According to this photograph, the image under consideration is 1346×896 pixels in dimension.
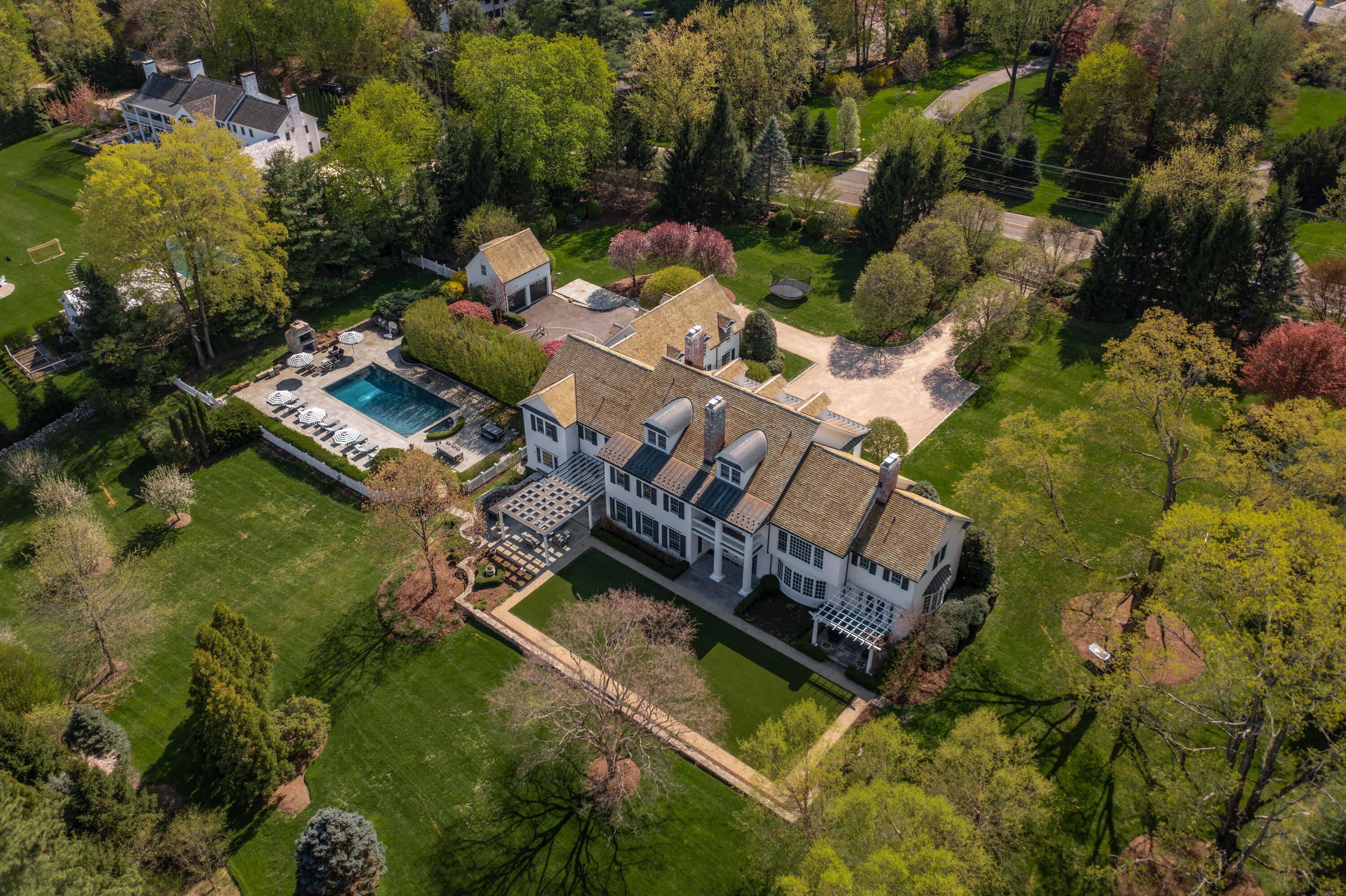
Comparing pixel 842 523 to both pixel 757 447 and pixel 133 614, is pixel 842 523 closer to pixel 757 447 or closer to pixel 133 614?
pixel 757 447

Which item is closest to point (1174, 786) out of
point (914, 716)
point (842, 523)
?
point (914, 716)

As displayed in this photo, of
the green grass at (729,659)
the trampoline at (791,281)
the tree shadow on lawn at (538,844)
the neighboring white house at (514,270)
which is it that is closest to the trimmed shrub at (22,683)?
the tree shadow on lawn at (538,844)

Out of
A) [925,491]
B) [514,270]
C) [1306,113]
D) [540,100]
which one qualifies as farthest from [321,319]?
[1306,113]

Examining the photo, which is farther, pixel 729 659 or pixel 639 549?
pixel 639 549

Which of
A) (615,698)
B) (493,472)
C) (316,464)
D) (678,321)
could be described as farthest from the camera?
(678,321)

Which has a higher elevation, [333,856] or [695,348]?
[695,348]

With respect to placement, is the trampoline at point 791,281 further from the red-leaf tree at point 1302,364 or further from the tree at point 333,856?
the tree at point 333,856

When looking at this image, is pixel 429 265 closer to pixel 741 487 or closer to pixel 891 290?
pixel 891 290

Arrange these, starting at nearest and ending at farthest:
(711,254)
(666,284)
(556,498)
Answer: (556,498) → (666,284) → (711,254)
